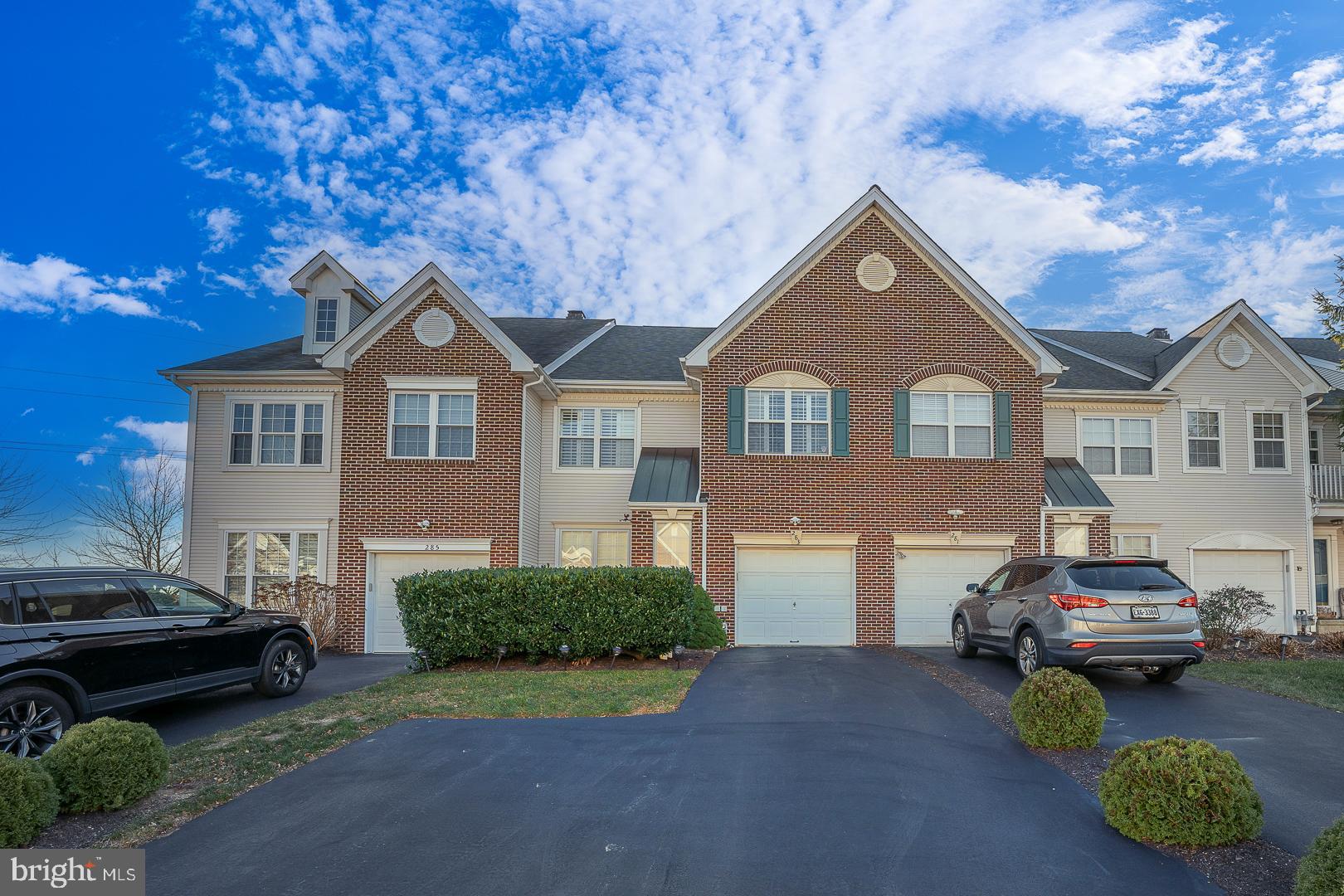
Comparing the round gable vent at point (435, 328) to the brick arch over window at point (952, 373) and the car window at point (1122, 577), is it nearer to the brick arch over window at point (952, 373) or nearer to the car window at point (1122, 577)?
the brick arch over window at point (952, 373)

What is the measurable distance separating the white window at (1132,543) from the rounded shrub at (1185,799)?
14887 millimetres

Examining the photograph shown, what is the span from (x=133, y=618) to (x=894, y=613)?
13306 millimetres

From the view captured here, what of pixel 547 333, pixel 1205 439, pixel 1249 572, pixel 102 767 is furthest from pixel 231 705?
pixel 1249 572

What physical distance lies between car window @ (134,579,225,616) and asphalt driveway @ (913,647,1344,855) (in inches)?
391

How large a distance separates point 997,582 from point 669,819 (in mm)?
9158

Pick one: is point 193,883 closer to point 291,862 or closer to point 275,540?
point 291,862

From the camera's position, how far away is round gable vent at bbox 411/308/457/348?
1831 cm

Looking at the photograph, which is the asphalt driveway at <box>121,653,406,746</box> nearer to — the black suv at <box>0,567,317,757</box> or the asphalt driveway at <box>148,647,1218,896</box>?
the black suv at <box>0,567,317,757</box>

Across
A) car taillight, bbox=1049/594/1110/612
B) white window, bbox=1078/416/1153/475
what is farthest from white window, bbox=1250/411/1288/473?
car taillight, bbox=1049/594/1110/612

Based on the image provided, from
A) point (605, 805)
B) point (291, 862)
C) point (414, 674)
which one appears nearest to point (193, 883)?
point (291, 862)

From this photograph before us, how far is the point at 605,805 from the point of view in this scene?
6.68 m

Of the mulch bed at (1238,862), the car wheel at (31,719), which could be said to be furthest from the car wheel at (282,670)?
the mulch bed at (1238,862)

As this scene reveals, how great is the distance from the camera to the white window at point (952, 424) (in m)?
18.1

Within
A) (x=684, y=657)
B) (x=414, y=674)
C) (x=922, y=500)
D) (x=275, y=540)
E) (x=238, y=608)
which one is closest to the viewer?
(x=238, y=608)
